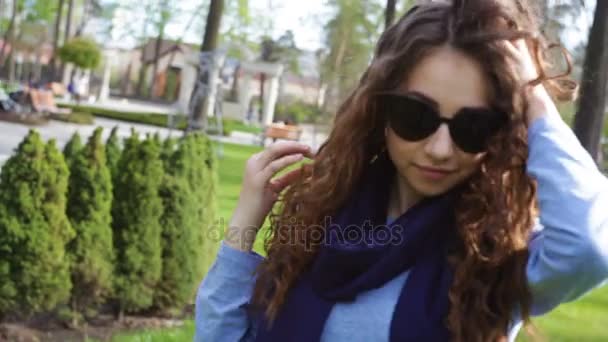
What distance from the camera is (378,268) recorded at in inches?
50.4

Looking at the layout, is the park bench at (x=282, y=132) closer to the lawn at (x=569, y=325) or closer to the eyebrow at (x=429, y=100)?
the lawn at (x=569, y=325)

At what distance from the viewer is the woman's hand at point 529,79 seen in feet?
3.97

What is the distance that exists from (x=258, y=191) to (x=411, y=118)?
0.35 metres

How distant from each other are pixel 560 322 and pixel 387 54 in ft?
16.8

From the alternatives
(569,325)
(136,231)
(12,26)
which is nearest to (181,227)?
(136,231)

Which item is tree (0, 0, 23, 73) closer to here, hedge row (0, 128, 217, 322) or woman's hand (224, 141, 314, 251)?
hedge row (0, 128, 217, 322)

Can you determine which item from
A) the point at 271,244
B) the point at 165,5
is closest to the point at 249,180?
the point at 271,244

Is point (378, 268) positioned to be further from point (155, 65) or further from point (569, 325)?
point (155, 65)

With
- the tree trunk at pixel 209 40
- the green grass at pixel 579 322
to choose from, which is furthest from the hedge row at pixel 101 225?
the tree trunk at pixel 209 40

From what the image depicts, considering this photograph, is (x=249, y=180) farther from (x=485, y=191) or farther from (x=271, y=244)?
(x=485, y=191)

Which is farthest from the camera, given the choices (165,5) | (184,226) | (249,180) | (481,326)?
(165,5)

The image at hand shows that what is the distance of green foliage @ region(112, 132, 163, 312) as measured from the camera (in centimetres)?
445

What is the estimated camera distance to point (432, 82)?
127cm

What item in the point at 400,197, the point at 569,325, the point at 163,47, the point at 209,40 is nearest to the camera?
the point at 400,197
